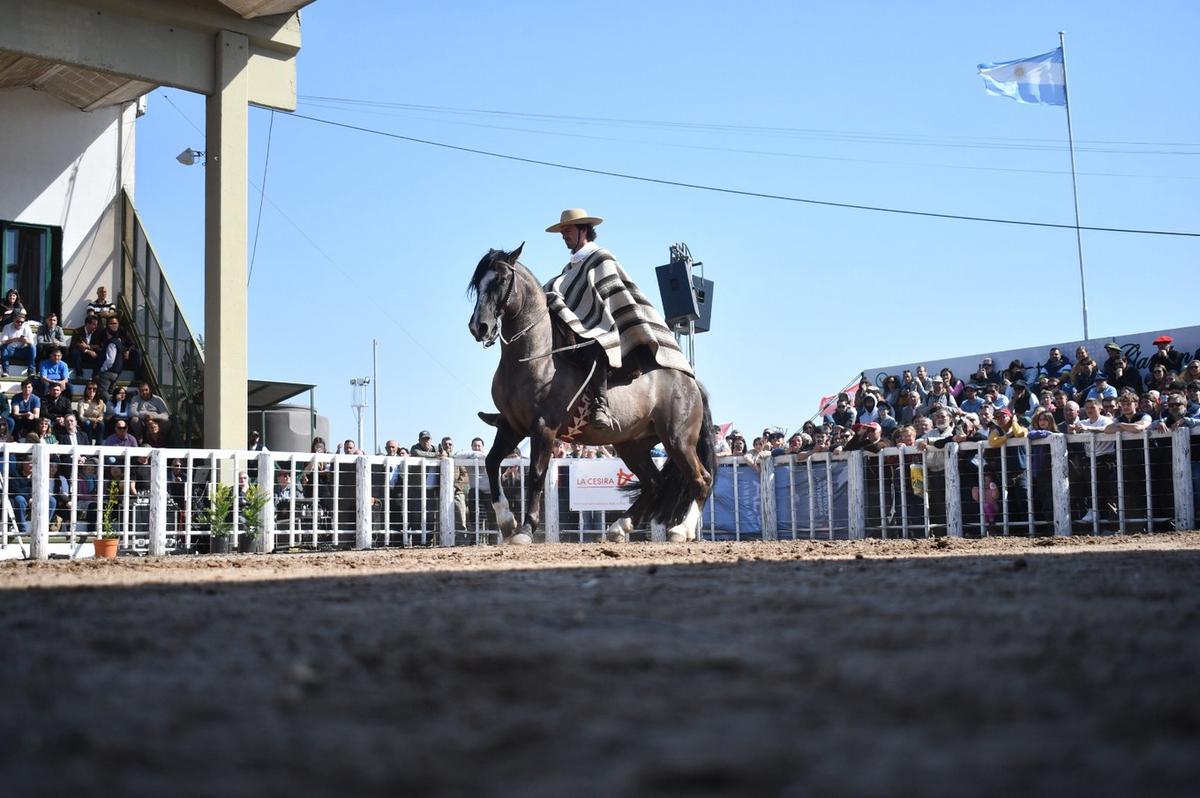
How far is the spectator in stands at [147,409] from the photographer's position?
16302 mm

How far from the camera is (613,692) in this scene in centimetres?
279

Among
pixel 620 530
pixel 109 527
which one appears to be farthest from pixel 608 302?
pixel 109 527

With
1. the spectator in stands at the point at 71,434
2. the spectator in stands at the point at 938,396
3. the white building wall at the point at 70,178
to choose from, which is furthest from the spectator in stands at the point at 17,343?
the spectator in stands at the point at 938,396

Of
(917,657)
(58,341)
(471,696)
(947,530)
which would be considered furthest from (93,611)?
(58,341)

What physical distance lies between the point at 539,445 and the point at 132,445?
5958 mm

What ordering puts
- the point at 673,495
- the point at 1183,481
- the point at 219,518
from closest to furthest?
the point at 1183,481 < the point at 673,495 < the point at 219,518

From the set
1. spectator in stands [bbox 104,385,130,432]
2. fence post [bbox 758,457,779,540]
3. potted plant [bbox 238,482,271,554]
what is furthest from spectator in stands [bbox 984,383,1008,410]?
spectator in stands [bbox 104,385,130,432]

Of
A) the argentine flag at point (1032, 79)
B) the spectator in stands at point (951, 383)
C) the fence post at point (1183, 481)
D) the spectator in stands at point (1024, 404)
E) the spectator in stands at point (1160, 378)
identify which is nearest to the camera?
the fence post at point (1183, 481)

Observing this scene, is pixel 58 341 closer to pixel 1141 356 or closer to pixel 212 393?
pixel 212 393

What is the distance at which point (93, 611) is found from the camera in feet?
15.8

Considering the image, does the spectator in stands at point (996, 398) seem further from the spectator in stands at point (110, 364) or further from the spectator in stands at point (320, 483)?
the spectator in stands at point (110, 364)

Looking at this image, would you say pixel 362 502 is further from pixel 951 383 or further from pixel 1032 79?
pixel 1032 79

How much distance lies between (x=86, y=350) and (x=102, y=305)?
4.97ft

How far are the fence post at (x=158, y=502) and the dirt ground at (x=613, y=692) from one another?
27.2 ft
